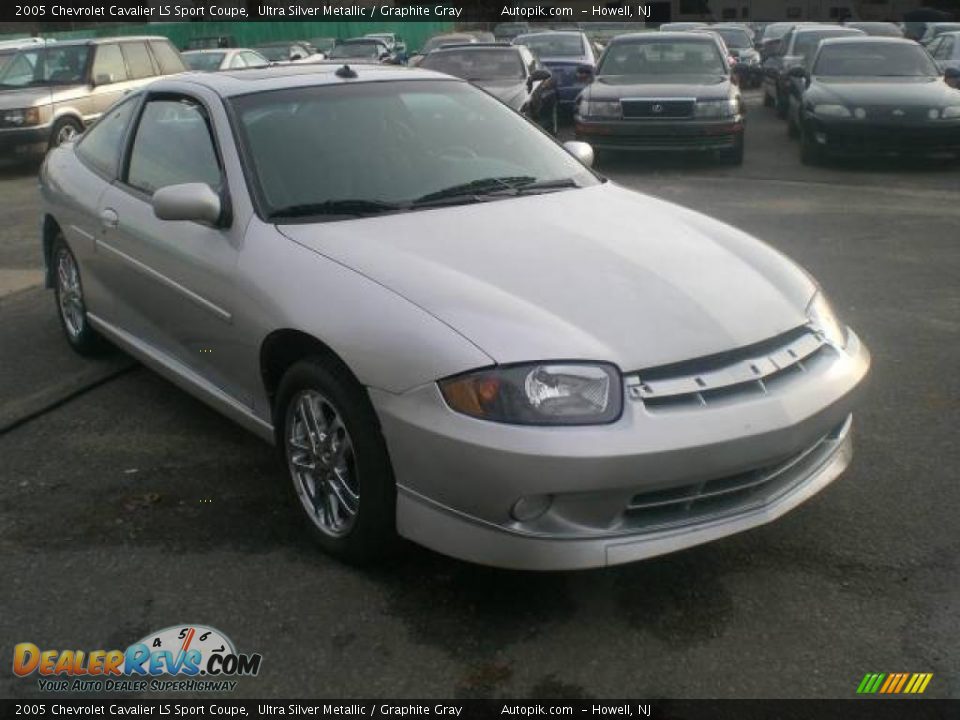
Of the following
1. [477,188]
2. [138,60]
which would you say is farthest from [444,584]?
[138,60]

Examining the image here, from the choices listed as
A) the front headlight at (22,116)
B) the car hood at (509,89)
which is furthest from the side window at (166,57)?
the car hood at (509,89)

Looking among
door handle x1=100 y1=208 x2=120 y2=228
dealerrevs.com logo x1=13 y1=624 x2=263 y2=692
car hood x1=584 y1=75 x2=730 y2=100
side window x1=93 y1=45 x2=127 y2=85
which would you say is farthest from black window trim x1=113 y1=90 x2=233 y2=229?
side window x1=93 y1=45 x2=127 y2=85

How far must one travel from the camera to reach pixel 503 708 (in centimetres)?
295

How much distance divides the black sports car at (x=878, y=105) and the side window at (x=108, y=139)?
929cm

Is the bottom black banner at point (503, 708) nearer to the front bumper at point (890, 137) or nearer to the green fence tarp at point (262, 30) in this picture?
the front bumper at point (890, 137)

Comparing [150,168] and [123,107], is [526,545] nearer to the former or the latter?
[150,168]

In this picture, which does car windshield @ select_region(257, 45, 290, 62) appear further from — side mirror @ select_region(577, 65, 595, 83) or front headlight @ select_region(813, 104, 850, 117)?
front headlight @ select_region(813, 104, 850, 117)

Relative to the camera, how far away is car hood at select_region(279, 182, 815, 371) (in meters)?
3.31

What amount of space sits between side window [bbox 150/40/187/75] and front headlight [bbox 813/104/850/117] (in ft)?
28.8

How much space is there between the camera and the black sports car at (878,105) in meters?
12.4

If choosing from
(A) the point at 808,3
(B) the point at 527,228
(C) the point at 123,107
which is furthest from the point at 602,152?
(A) the point at 808,3

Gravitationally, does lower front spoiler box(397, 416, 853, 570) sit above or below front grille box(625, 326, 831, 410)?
below

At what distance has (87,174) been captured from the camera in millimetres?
5598

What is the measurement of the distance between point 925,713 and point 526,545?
1.13 m
